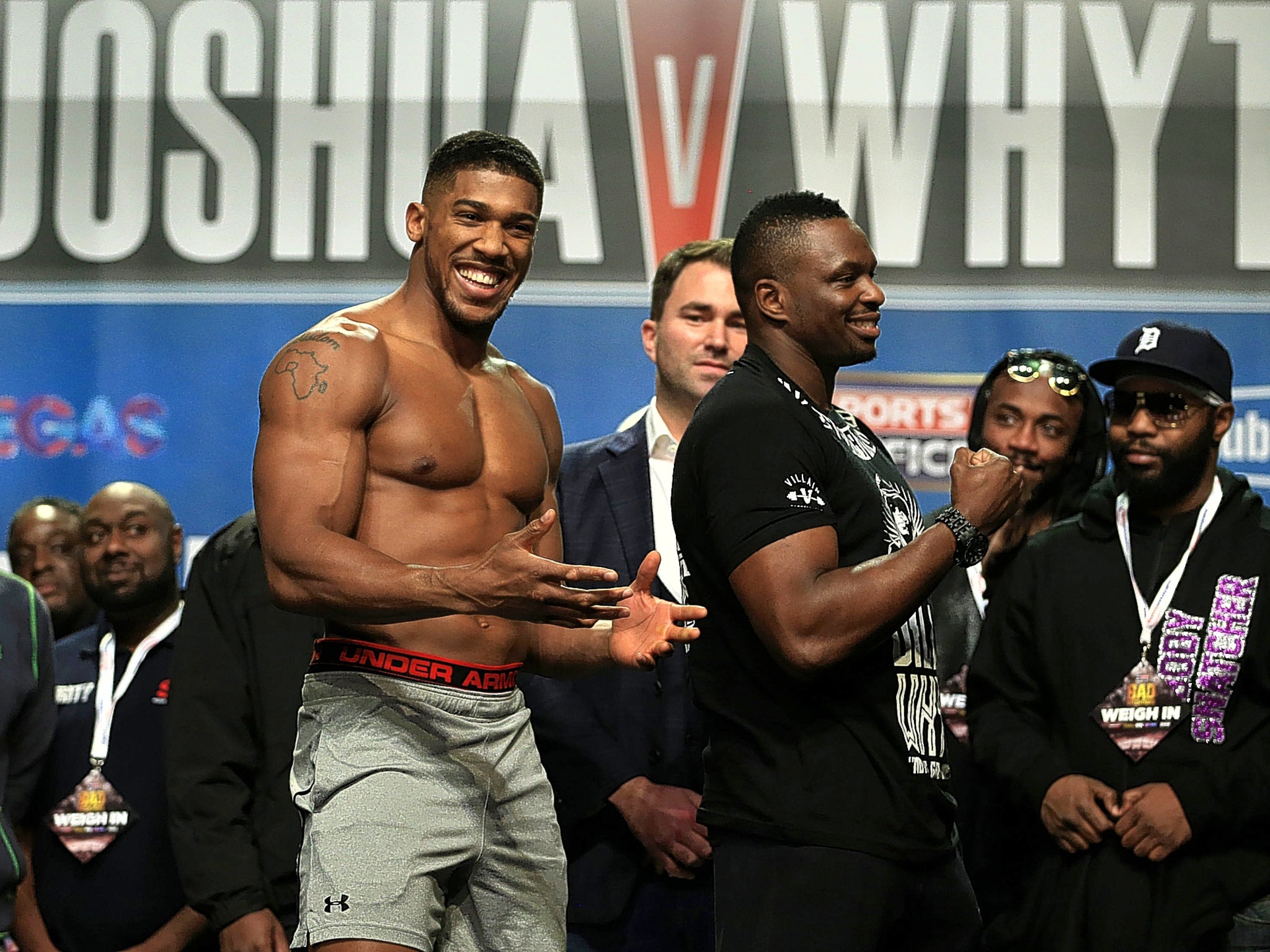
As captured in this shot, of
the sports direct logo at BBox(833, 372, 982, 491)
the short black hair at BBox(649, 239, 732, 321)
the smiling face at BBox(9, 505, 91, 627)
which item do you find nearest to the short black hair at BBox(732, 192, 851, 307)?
the short black hair at BBox(649, 239, 732, 321)

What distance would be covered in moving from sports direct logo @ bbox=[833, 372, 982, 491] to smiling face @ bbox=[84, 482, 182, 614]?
6.53ft

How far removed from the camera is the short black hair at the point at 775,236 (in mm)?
2404

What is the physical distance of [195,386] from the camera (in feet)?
15.0

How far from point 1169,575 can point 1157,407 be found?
0.36 meters

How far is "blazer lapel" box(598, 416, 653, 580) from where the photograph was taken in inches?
125

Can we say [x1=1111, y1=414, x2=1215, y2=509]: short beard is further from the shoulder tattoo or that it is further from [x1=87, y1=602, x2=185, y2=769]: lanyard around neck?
[x1=87, y1=602, x2=185, y2=769]: lanyard around neck

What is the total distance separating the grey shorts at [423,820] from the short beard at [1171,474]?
143 cm

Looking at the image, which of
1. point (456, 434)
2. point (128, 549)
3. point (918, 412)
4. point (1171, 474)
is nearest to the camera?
point (456, 434)

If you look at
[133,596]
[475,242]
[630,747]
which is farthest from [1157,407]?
[133,596]

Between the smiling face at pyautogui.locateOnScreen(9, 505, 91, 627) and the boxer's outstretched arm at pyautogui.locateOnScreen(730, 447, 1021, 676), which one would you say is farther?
the smiling face at pyautogui.locateOnScreen(9, 505, 91, 627)

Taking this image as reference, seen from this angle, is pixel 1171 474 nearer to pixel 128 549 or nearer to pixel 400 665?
pixel 400 665

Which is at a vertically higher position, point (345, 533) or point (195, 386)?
point (195, 386)

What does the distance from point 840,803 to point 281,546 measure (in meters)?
0.88

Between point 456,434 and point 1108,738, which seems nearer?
point 456,434
